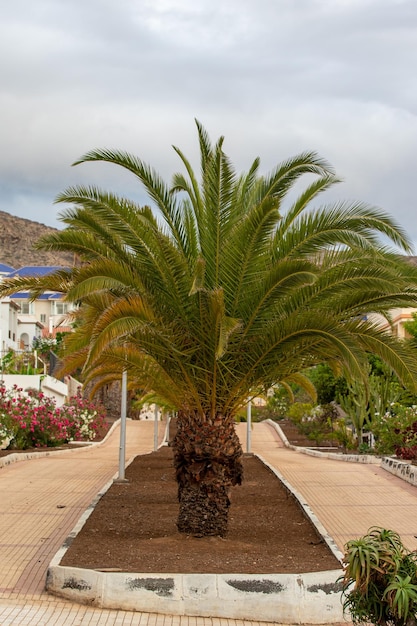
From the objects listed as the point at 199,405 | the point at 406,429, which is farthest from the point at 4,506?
the point at 406,429

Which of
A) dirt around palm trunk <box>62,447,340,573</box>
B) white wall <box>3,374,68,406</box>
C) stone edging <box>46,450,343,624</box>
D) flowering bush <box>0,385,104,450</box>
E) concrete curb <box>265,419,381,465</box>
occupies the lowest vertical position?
stone edging <box>46,450,343,624</box>

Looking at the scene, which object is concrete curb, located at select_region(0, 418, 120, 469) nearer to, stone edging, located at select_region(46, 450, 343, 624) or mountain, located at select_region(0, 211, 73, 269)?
stone edging, located at select_region(46, 450, 343, 624)

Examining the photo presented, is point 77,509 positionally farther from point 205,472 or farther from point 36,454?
point 36,454

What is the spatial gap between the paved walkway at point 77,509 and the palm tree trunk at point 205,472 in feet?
5.54

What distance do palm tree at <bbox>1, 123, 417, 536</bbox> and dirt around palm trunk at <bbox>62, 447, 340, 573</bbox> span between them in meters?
0.64

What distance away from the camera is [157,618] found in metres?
7.73

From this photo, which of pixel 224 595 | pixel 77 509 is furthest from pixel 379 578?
pixel 77 509

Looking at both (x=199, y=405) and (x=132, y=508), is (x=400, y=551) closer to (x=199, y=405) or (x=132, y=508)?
(x=199, y=405)

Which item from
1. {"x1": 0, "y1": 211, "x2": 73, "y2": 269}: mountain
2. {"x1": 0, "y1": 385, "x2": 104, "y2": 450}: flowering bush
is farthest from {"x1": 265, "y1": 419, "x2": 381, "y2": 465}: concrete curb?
{"x1": 0, "y1": 211, "x2": 73, "y2": 269}: mountain

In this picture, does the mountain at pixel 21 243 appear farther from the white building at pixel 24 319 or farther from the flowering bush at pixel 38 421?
the flowering bush at pixel 38 421

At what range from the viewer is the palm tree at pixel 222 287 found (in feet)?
33.0

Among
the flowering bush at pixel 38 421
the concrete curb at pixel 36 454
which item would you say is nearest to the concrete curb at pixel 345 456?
the concrete curb at pixel 36 454

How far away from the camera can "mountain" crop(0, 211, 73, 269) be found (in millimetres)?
113000

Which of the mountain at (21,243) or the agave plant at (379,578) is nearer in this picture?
the agave plant at (379,578)
